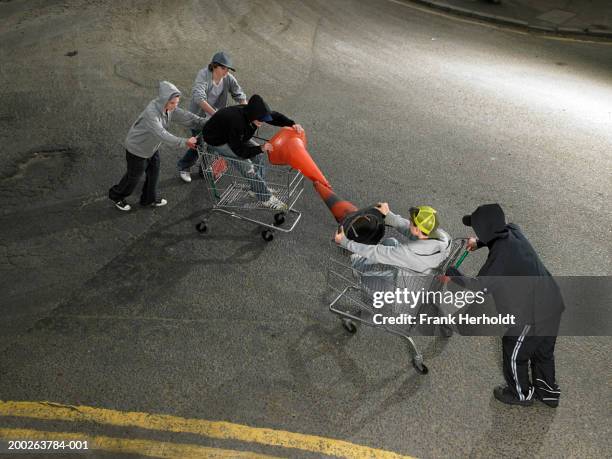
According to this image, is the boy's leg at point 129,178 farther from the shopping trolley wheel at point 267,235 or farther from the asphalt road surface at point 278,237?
the shopping trolley wheel at point 267,235

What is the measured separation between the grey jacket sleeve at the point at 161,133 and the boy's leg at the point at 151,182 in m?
0.49

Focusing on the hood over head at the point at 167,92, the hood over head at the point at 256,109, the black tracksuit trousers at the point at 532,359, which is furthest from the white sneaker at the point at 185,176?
the black tracksuit trousers at the point at 532,359

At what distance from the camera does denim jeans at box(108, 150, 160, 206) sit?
5523 millimetres

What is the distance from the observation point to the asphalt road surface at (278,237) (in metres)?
3.96

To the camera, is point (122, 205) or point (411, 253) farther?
point (122, 205)

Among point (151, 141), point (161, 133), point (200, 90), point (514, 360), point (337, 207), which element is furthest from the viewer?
point (200, 90)

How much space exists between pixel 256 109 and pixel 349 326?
2528mm

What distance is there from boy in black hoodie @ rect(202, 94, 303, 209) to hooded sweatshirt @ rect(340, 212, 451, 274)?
181 cm

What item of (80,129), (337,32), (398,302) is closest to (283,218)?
(398,302)

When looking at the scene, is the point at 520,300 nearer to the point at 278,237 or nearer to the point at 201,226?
the point at 278,237

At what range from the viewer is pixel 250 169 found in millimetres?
5215

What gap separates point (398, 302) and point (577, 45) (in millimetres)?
11516


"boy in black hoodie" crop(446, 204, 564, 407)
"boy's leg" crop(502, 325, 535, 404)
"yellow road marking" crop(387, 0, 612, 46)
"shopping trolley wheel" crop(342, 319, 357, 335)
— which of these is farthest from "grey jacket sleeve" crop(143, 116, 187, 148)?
"yellow road marking" crop(387, 0, 612, 46)

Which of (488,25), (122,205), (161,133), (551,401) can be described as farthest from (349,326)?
(488,25)
